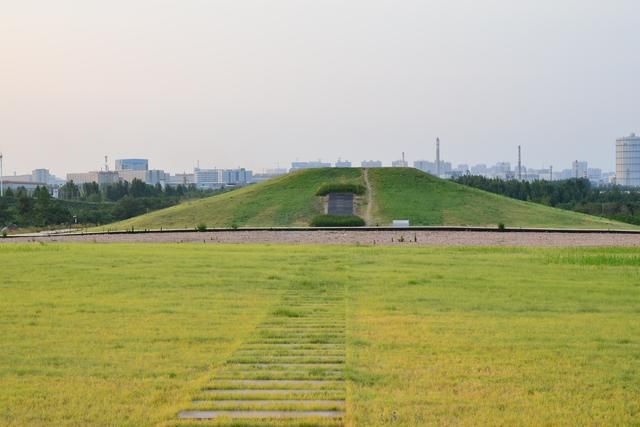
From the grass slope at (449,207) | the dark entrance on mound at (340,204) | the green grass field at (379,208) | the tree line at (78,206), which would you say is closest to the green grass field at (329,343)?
the grass slope at (449,207)

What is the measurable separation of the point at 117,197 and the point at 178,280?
3156 inches

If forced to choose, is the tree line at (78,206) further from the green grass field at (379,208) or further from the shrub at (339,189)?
the shrub at (339,189)

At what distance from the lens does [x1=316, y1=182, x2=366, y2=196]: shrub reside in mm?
52625

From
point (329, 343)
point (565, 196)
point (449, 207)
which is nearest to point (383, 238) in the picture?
point (449, 207)

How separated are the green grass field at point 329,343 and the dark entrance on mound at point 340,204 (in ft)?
99.4

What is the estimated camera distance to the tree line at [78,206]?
5688 centimetres

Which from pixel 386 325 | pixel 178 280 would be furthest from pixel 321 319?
pixel 178 280

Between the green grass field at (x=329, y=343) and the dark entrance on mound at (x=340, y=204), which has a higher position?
the dark entrance on mound at (x=340, y=204)

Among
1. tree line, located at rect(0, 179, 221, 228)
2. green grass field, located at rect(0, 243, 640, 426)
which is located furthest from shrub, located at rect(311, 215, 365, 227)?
green grass field, located at rect(0, 243, 640, 426)

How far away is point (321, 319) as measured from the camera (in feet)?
36.5

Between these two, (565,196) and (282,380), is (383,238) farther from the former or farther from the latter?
(565,196)

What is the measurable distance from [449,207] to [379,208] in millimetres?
4791

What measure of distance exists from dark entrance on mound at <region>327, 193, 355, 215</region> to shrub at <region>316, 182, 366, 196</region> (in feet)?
1.68

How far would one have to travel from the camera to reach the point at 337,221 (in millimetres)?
45125
